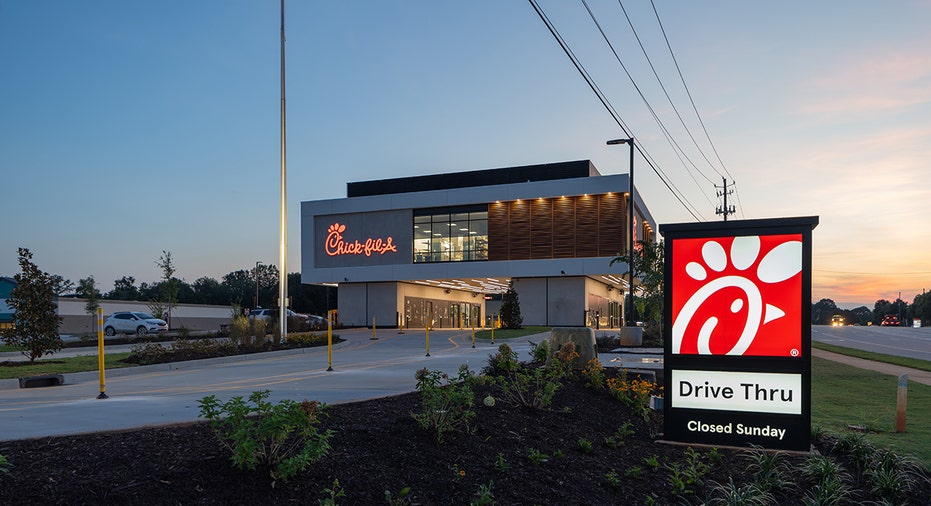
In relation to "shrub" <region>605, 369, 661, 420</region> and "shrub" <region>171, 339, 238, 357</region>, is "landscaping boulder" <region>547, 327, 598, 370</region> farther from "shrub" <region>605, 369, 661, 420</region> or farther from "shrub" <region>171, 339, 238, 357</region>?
"shrub" <region>171, 339, 238, 357</region>

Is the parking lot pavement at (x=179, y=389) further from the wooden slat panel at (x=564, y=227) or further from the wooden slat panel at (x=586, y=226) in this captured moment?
the wooden slat panel at (x=564, y=227)

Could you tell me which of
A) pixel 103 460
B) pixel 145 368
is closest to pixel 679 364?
pixel 103 460

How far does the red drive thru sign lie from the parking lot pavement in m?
4.53

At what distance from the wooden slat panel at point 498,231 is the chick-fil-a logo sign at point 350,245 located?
8692mm

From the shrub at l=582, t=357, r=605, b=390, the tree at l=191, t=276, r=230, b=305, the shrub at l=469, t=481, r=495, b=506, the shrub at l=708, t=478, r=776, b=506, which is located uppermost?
the shrub at l=469, t=481, r=495, b=506

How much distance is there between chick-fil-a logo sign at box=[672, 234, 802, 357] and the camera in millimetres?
7605

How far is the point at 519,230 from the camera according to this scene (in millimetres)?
52438

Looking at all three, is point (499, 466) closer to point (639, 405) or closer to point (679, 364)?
point (679, 364)

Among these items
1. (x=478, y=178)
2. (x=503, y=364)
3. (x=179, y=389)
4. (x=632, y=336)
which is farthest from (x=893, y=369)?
(x=478, y=178)

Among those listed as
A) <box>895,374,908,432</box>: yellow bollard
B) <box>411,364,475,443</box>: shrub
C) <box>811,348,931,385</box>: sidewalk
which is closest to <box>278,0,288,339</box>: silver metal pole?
<box>411,364,475,443</box>: shrub

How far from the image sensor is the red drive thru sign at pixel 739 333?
7.56 m

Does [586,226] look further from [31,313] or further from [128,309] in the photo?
[128,309]

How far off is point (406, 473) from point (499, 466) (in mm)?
948

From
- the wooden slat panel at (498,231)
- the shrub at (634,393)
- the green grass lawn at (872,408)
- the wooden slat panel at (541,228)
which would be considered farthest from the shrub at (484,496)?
the wooden slat panel at (498,231)
